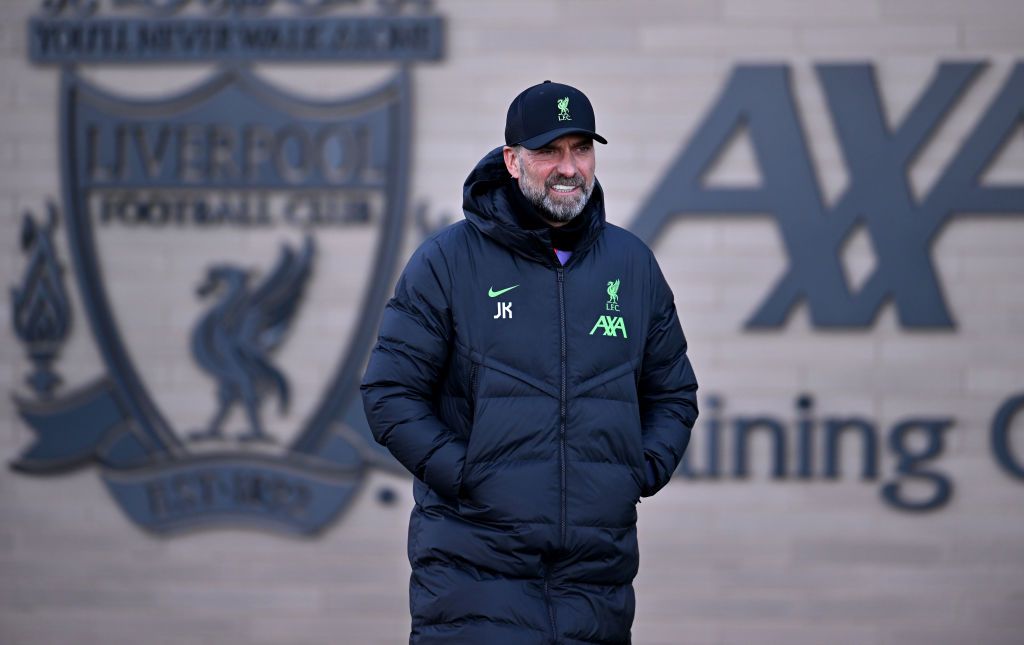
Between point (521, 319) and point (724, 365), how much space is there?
98.2 inches

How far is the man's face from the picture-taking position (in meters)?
2.75

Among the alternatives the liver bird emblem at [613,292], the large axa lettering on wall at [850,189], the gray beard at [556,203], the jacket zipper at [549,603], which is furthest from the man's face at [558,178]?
the large axa lettering on wall at [850,189]

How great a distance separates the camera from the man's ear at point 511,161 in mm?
2812

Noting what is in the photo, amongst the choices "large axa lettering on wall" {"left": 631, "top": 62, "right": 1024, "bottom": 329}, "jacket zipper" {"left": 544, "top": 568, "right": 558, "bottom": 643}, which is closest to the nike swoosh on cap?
"jacket zipper" {"left": 544, "top": 568, "right": 558, "bottom": 643}

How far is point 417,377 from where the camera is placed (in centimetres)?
273

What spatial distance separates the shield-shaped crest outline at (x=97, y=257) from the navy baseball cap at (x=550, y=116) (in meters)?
2.38

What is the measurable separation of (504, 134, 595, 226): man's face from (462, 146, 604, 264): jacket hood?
0.16 feet

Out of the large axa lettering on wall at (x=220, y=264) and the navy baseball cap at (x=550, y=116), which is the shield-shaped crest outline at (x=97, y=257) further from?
the navy baseball cap at (x=550, y=116)

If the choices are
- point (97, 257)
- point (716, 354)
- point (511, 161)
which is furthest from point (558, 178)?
point (97, 257)

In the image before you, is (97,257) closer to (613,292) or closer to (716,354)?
(716,354)

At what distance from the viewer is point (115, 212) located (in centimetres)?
520

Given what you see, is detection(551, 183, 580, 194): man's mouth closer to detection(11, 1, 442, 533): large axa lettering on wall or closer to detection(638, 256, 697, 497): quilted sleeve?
detection(638, 256, 697, 497): quilted sleeve

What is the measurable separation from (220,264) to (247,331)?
276 millimetres

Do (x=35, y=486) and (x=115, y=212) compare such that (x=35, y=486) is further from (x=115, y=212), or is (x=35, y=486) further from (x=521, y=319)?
(x=521, y=319)
